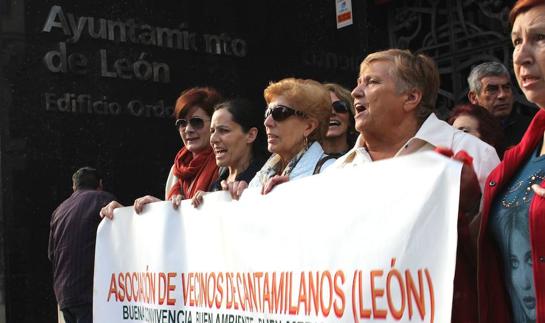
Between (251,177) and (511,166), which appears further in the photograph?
(251,177)

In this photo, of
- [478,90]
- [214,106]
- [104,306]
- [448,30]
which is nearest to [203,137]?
[214,106]

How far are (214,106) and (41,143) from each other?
3262 mm

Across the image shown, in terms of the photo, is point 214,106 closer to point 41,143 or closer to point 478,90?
point 478,90

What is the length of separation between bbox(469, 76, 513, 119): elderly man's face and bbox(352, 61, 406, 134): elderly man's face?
2.04 m

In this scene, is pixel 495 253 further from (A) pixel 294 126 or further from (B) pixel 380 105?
(A) pixel 294 126

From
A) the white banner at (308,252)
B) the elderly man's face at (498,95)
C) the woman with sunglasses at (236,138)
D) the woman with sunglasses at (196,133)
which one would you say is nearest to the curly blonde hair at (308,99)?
the woman with sunglasses at (236,138)

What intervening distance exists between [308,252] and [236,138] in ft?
5.77

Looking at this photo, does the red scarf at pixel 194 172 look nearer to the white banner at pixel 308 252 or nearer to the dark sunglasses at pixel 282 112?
the white banner at pixel 308 252

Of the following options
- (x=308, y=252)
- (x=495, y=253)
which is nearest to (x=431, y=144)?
(x=308, y=252)

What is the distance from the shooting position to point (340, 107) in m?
4.93

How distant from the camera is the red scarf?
16.7 ft

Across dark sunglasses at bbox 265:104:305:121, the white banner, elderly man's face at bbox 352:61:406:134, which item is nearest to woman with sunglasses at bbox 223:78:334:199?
dark sunglasses at bbox 265:104:305:121

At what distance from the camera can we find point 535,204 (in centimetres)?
227

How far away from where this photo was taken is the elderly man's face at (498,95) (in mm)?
5312
